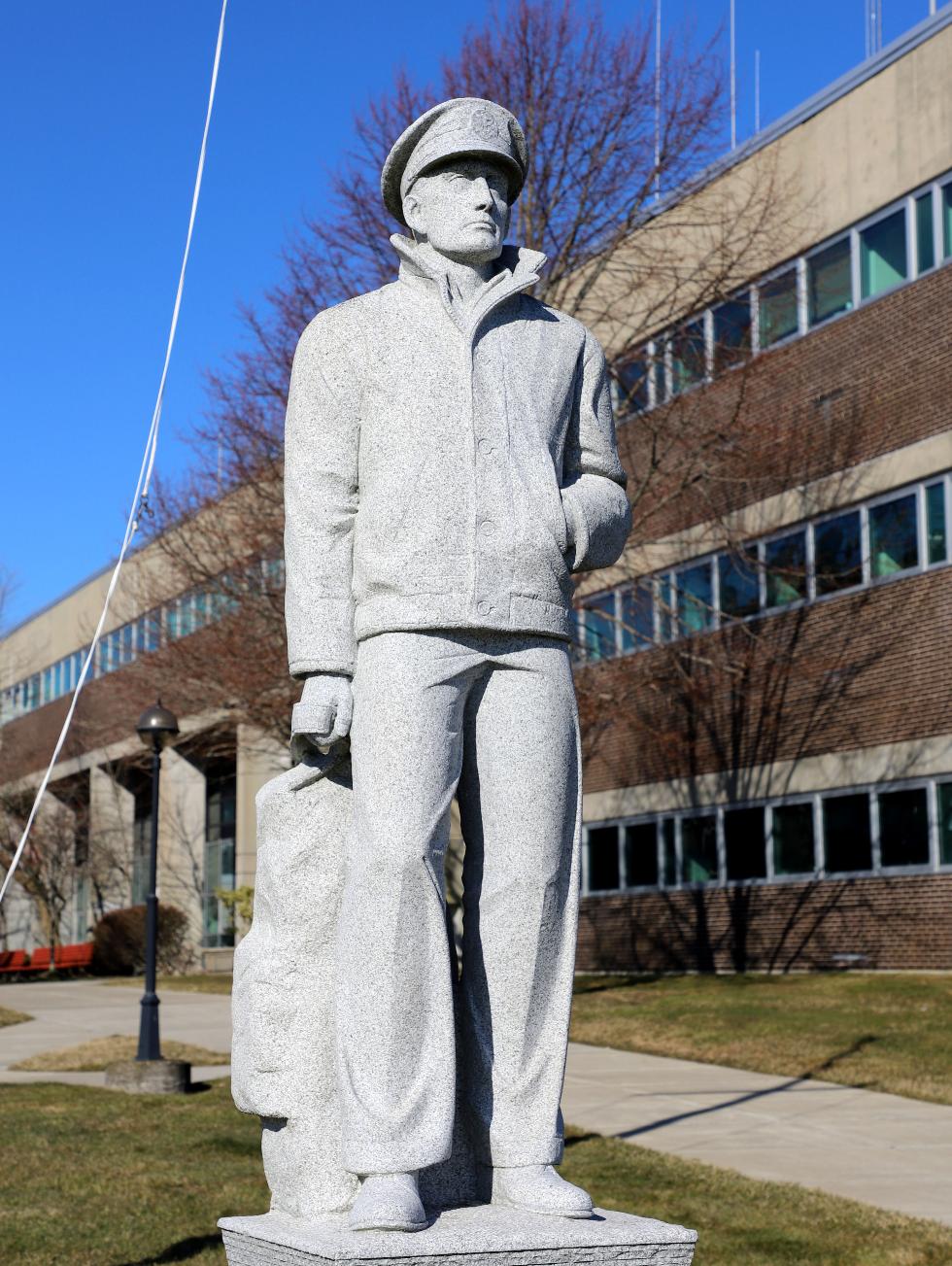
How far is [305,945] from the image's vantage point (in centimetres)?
496

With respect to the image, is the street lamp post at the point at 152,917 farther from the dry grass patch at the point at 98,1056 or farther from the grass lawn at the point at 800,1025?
the grass lawn at the point at 800,1025

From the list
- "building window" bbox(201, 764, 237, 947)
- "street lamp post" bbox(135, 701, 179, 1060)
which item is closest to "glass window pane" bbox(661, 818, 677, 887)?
"street lamp post" bbox(135, 701, 179, 1060)

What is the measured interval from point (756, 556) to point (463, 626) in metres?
19.8

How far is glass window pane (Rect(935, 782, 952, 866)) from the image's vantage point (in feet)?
68.4

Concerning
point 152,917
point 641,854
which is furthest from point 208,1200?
point 641,854

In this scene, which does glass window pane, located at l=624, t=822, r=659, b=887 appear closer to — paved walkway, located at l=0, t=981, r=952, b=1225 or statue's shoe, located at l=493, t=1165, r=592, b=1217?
paved walkway, located at l=0, t=981, r=952, b=1225

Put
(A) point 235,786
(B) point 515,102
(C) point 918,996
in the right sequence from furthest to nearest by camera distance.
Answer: (A) point 235,786
(B) point 515,102
(C) point 918,996

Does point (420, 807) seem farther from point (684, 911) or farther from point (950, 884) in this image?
point (684, 911)

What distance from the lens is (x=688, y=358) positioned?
68.0ft

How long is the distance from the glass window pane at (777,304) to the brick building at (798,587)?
38 mm

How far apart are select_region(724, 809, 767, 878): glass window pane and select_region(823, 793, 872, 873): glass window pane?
1.48 meters

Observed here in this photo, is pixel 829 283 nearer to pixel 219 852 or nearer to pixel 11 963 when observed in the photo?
pixel 219 852

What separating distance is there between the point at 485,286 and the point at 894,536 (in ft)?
58.5

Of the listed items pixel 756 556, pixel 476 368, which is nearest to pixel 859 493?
pixel 756 556
